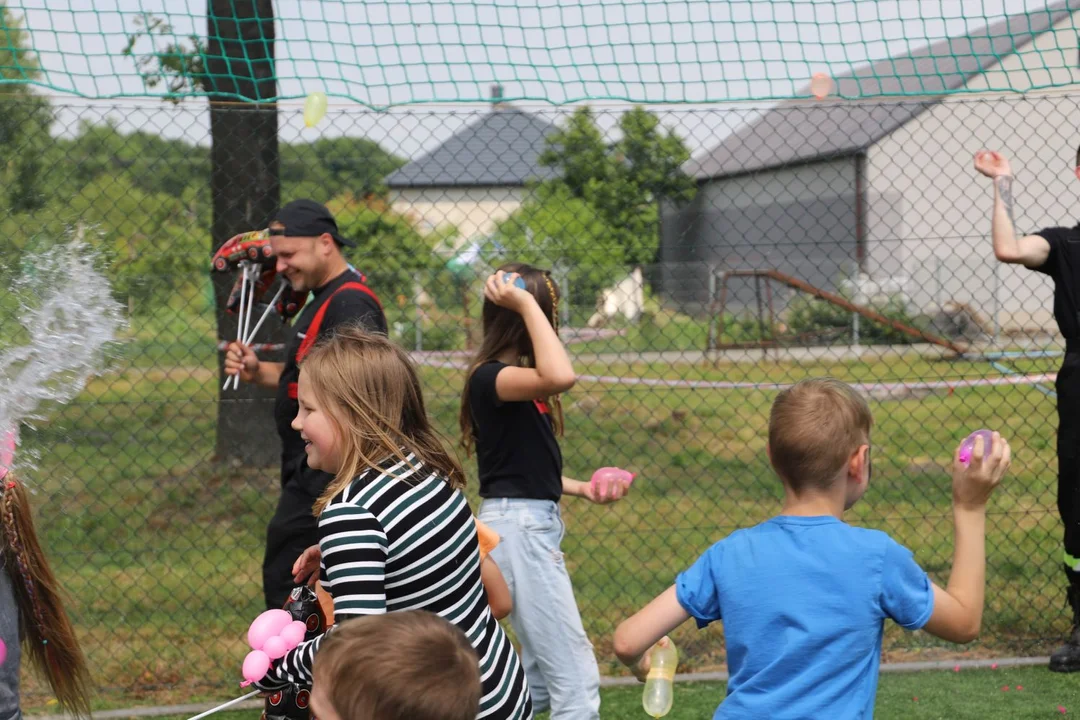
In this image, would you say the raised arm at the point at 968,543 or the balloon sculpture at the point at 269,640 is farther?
→ the balloon sculpture at the point at 269,640

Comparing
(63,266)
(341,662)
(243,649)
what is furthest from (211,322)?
(341,662)

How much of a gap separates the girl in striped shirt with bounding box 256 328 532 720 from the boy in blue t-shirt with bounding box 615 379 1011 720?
0.37 metres

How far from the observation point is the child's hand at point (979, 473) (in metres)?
2.11

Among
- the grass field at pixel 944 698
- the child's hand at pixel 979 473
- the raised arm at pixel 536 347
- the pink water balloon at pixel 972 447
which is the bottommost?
the grass field at pixel 944 698

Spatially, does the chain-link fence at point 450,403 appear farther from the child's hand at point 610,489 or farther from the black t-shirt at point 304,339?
the child's hand at point 610,489

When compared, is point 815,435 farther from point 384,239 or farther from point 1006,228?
point 384,239

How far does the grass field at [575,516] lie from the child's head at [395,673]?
255 centimetres

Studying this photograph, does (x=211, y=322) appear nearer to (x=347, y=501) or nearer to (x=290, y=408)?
(x=290, y=408)

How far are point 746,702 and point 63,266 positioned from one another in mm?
2525

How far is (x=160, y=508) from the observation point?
7.54 m

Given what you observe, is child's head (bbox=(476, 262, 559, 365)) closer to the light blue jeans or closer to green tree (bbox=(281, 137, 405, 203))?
the light blue jeans

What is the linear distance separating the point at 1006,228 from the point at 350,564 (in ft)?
9.83

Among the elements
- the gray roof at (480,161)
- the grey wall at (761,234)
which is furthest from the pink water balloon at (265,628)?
the grey wall at (761,234)

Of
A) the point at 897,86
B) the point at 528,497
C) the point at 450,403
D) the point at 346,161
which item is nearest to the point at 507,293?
the point at 528,497
